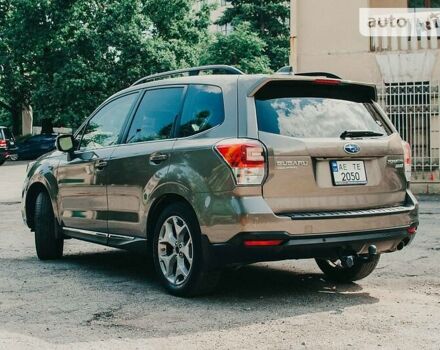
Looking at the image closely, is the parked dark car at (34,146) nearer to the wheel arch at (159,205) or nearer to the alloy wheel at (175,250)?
the wheel arch at (159,205)

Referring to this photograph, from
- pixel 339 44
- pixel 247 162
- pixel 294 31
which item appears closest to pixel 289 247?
pixel 247 162

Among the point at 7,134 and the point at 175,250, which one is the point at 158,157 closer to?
the point at 175,250

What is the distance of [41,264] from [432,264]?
3.91 metres

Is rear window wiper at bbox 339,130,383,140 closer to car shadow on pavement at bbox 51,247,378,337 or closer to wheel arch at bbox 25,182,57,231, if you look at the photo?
car shadow on pavement at bbox 51,247,378,337

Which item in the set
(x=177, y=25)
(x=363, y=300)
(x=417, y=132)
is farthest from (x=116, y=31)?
(x=363, y=300)

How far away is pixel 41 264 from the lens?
302 inches

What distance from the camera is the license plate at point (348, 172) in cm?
552

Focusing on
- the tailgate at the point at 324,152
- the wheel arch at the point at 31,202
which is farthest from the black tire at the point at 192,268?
the wheel arch at the point at 31,202

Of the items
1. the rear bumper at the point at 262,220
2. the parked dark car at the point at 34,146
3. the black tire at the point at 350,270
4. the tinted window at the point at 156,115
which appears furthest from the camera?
the parked dark car at the point at 34,146

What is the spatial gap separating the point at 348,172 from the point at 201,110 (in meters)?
1.22

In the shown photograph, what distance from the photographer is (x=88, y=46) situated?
3550 centimetres

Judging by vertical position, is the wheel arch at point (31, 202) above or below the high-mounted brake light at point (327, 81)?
below

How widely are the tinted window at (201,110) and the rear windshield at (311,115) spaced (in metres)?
0.33

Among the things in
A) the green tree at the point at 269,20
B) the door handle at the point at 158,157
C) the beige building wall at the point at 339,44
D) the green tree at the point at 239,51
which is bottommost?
the door handle at the point at 158,157
